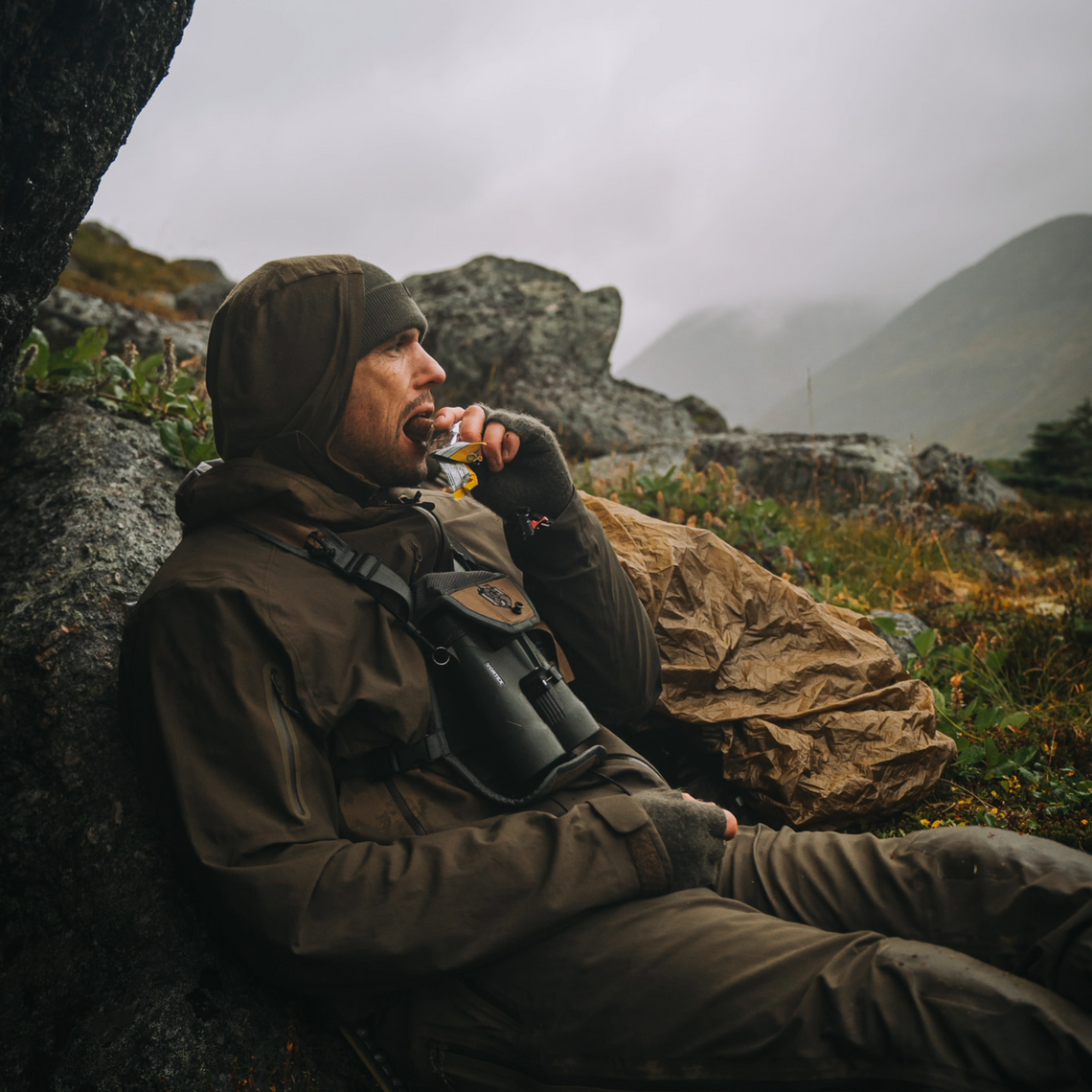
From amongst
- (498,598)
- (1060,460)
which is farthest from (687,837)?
(1060,460)

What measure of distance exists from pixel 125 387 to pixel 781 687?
3678mm

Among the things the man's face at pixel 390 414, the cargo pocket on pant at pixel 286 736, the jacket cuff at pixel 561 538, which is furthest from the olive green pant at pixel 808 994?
the man's face at pixel 390 414

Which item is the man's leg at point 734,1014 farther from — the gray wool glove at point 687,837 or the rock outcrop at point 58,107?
the rock outcrop at point 58,107

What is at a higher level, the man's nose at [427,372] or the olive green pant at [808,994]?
the man's nose at [427,372]

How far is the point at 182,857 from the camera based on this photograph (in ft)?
5.32

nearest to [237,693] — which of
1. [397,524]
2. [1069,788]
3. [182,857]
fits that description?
[182,857]

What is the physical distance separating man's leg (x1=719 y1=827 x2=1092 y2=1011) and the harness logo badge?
39.9 inches

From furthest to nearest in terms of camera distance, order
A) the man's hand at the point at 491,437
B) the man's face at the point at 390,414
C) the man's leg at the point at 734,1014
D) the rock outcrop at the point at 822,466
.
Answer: the rock outcrop at the point at 822,466
the man's hand at the point at 491,437
the man's face at the point at 390,414
the man's leg at the point at 734,1014

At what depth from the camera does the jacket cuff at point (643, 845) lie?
5.62ft

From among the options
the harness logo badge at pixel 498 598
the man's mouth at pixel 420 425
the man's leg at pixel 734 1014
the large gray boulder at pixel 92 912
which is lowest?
the large gray boulder at pixel 92 912

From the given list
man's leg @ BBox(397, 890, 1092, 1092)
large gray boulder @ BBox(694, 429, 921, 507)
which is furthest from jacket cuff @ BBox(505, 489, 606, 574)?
Result: large gray boulder @ BBox(694, 429, 921, 507)

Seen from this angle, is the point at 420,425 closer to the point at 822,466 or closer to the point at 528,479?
the point at 528,479

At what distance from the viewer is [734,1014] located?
1521 mm

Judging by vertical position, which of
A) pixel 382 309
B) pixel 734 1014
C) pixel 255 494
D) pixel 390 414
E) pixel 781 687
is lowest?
pixel 734 1014
